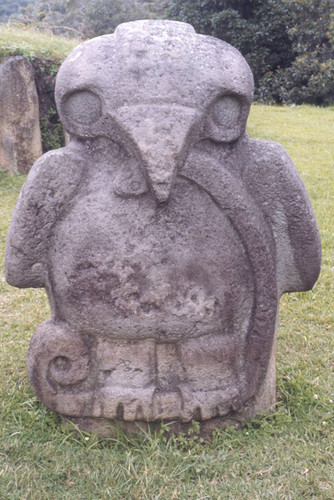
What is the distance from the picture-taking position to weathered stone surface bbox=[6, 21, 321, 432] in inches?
72.3

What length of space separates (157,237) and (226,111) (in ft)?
1.68

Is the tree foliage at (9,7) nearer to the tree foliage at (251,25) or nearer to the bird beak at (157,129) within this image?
the tree foliage at (251,25)

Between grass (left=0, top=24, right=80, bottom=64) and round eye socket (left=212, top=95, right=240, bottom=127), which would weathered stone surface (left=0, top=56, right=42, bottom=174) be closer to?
grass (left=0, top=24, right=80, bottom=64)

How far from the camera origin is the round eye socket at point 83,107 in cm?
188

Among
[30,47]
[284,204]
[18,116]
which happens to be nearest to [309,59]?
[30,47]

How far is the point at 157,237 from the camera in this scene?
6.37 ft

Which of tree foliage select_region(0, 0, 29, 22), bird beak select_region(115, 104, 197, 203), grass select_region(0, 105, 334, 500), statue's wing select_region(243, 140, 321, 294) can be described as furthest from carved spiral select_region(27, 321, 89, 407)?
tree foliage select_region(0, 0, 29, 22)

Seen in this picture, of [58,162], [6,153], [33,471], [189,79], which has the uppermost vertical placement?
[189,79]

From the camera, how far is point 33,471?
2014 millimetres

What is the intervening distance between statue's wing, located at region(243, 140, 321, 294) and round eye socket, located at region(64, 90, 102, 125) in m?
0.58

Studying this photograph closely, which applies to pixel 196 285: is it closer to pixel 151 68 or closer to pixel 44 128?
pixel 151 68

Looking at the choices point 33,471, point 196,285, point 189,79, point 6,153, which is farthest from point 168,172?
point 6,153

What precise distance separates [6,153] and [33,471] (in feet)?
14.3

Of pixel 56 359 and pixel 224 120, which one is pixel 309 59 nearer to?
pixel 224 120
